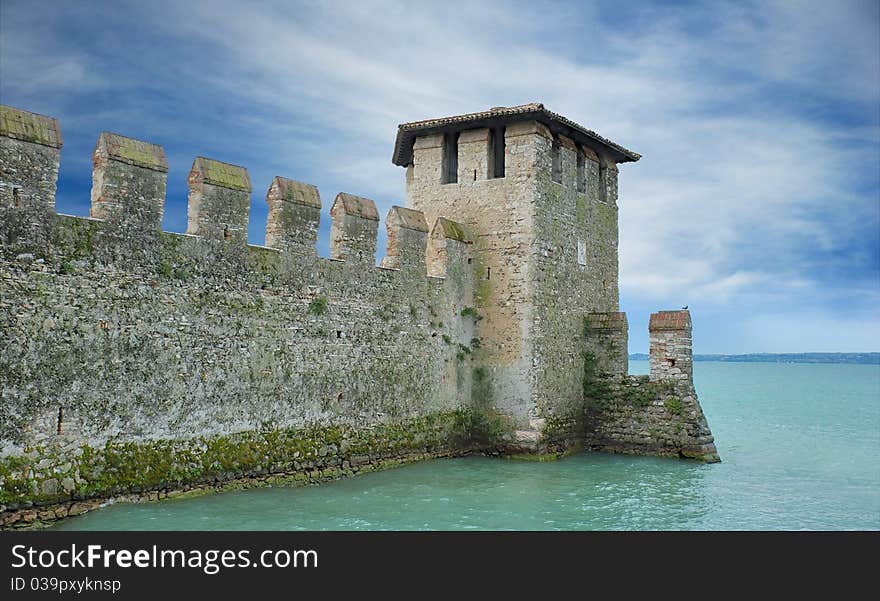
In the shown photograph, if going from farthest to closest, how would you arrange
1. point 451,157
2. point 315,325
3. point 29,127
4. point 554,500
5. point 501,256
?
point 451,157 < point 501,256 < point 315,325 < point 554,500 < point 29,127

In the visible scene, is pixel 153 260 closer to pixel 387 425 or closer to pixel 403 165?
pixel 387 425

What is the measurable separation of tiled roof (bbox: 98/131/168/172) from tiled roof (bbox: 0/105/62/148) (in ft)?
2.19

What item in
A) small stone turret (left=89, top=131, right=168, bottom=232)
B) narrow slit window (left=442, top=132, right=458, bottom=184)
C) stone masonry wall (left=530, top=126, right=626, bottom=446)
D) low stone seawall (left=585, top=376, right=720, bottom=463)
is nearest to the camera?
small stone turret (left=89, top=131, right=168, bottom=232)

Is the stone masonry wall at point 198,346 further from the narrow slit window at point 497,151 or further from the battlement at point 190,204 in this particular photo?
the narrow slit window at point 497,151

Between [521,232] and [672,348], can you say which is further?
[672,348]

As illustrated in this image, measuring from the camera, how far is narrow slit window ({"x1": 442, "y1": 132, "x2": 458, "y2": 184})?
18.2 m

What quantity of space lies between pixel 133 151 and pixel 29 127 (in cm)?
139

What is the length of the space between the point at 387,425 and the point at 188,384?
451 cm

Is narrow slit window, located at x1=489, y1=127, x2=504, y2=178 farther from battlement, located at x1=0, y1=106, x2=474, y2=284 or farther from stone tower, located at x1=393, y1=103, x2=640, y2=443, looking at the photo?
battlement, located at x1=0, y1=106, x2=474, y2=284

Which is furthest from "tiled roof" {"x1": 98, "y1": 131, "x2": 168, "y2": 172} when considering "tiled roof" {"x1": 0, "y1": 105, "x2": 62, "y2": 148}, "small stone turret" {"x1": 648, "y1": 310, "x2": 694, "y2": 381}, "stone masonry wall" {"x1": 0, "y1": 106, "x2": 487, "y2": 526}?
"small stone turret" {"x1": 648, "y1": 310, "x2": 694, "y2": 381}

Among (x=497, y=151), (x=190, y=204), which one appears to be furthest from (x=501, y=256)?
(x=190, y=204)

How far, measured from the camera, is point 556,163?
18.0 meters

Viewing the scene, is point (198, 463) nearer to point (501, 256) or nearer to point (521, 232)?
point (501, 256)
